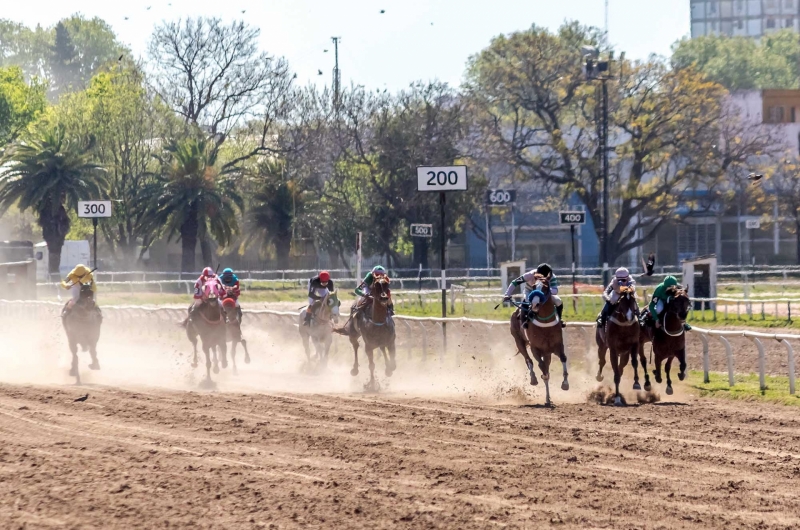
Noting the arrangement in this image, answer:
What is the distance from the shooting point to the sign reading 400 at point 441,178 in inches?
781

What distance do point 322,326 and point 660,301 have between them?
742cm

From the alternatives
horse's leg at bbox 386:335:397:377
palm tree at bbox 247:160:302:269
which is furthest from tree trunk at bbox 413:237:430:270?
horse's leg at bbox 386:335:397:377

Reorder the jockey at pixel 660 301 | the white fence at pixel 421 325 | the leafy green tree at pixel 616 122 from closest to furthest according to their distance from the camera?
the jockey at pixel 660 301
the white fence at pixel 421 325
the leafy green tree at pixel 616 122

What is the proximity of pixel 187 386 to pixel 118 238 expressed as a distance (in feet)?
154

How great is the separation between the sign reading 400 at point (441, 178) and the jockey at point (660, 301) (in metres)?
4.87

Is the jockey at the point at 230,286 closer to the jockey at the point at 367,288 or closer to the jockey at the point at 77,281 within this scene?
the jockey at the point at 77,281

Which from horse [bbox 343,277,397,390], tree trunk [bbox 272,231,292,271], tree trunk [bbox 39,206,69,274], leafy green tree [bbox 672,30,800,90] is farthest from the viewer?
leafy green tree [bbox 672,30,800,90]

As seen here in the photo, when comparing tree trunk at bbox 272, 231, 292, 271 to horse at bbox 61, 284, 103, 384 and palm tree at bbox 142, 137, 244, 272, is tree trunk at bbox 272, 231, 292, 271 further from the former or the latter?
horse at bbox 61, 284, 103, 384

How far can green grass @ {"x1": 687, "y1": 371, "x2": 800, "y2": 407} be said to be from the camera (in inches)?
597

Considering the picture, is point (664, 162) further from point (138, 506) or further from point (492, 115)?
point (138, 506)

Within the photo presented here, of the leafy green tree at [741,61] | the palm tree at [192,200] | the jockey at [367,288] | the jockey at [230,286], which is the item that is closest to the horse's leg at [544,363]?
the jockey at [367,288]

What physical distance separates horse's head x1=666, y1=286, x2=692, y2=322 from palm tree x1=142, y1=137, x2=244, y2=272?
38.3 m

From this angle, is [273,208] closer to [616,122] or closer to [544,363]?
[616,122]

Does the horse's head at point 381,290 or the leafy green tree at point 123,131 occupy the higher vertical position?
the leafy green tree at point 123,131
